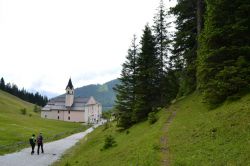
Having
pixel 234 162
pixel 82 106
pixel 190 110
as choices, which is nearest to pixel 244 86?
pixel 190 110

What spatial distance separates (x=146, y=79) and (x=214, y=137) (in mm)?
18367

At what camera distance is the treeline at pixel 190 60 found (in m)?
20.6

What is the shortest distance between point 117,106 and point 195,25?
12.7 metres

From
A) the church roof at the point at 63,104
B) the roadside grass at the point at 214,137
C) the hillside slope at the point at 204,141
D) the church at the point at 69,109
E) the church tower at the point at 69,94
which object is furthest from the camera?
the church roof at the point at 63,104

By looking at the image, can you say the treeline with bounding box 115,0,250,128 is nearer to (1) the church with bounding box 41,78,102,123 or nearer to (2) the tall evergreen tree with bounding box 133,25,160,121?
(2) the tall evergreen tree with bounding box 133,25,160,121

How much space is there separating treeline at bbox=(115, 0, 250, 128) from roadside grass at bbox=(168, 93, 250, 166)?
6.08 feet

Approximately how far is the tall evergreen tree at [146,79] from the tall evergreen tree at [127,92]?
1491 mm

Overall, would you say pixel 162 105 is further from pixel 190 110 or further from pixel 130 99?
pixel 190 110

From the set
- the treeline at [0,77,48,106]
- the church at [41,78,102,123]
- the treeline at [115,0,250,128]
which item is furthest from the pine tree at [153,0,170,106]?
the treeline at [0,77,48,106]

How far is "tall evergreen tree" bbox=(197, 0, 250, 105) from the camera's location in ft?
65.0

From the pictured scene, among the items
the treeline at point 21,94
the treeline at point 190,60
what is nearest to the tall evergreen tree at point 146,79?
the treeline at point 190,60

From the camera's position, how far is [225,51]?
21062 millimetres

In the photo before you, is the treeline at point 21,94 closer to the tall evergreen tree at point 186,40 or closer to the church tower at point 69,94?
the church tower at point 69,94

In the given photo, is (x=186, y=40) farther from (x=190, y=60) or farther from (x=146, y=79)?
(x=146, y=79)
